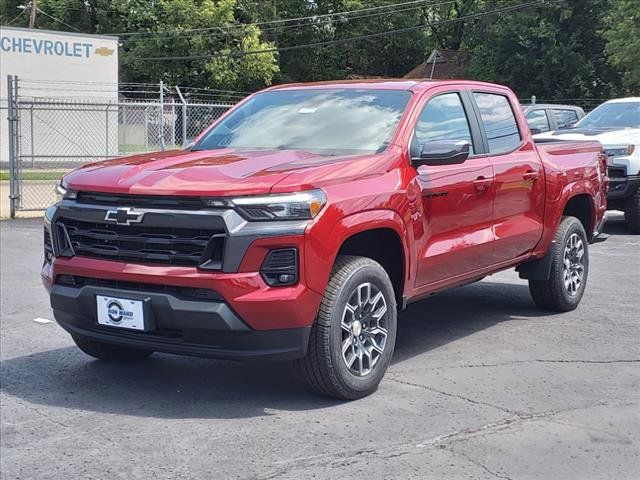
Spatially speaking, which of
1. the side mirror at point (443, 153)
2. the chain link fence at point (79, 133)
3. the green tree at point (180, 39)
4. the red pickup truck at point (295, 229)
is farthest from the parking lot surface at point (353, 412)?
the green tree at point (180, 39)

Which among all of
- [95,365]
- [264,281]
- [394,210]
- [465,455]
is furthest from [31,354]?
[465,455]

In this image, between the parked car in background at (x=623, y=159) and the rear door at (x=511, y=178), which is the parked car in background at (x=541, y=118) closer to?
the parked car in background at (x=623, y=159)

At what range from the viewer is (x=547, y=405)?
15.9ft

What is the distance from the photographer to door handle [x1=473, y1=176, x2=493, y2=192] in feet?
19.5

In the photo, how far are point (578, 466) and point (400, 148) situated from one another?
2271mm

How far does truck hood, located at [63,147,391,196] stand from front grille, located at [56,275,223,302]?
505 mm

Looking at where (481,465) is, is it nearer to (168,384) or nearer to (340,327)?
(340,327)

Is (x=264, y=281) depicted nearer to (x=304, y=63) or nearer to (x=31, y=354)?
(x=31, y=354)

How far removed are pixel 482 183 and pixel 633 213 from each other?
738cm

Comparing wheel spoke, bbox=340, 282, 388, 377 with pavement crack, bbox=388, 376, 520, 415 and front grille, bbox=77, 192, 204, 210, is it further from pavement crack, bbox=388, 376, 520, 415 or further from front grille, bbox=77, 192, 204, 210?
front grille, bbox=77, 192, 204, 210

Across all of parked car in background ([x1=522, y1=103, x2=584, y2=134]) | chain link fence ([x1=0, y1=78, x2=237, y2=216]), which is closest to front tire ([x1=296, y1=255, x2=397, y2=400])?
parked car in background ([x1=522, y1=103, x2=584, y2=134])

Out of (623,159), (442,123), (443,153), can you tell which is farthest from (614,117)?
(443,153)

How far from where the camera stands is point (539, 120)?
53.3 feet

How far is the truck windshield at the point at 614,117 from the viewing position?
43.7 feet
